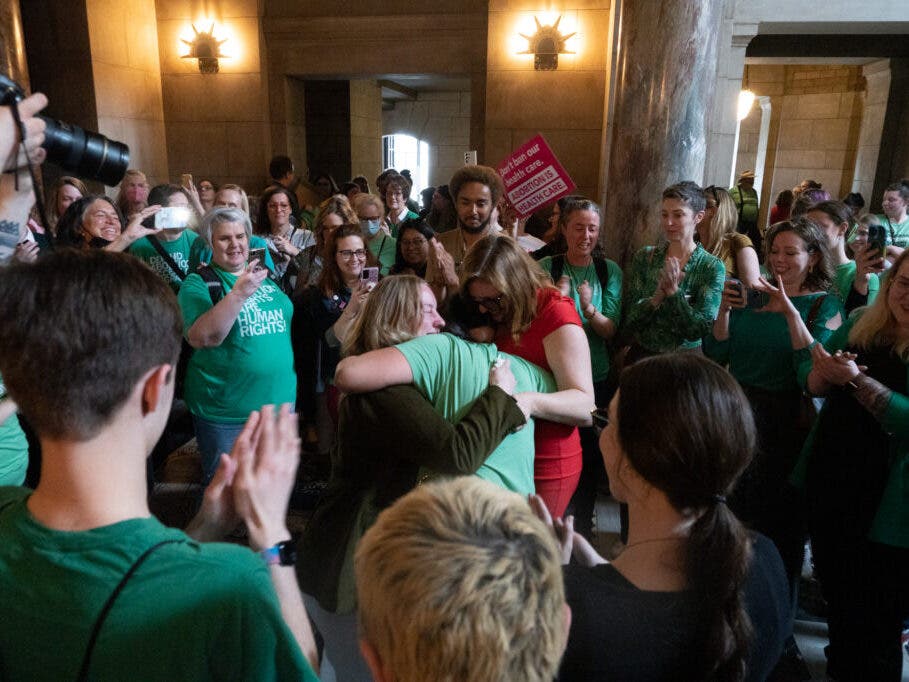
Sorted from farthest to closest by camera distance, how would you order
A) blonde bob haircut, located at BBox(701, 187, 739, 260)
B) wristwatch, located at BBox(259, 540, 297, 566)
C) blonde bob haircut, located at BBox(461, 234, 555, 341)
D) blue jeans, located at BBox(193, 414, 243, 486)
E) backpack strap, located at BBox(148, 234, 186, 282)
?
blonde bob haircut, located at BBox(701, 187, 739, 260), backpack strap, located at BBox(148, 234, 186, 282), blue jeans, located at BBox(193, 414, 243, 486), blonde bob haircut, located at BBox(461, 234, 555, 341), wristwatch, located at BBox(259, 540, 297, 566)

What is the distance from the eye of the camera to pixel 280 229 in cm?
536

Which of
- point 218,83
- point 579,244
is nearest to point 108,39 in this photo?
point 218,83

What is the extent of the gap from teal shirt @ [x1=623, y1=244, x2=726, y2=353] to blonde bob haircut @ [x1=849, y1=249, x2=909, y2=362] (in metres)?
1.00

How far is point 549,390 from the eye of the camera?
2352mm

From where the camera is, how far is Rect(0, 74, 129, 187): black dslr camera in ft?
5.85

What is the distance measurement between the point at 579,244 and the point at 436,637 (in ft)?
10.2

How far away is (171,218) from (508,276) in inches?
119

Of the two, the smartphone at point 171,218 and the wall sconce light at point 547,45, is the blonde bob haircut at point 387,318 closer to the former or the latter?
the smartphone at point 171,218

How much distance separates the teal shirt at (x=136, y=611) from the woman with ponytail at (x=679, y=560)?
0.57m

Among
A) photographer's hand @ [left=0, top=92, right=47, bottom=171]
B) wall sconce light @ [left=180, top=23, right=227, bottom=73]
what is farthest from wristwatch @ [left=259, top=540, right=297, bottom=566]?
wall sconce light @ [left=180, top=23, right=227, bottom=73]

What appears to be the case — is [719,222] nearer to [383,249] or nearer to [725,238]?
[725,238]

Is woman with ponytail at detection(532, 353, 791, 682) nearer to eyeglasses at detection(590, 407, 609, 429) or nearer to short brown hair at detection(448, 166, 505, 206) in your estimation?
eyeglasses at detection(590, 407, 609, 429)

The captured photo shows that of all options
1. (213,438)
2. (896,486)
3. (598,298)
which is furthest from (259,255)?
(896,486)

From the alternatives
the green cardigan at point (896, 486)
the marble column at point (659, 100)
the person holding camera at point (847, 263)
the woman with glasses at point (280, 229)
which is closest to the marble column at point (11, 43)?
the woman with glasses at point (280, 229)
